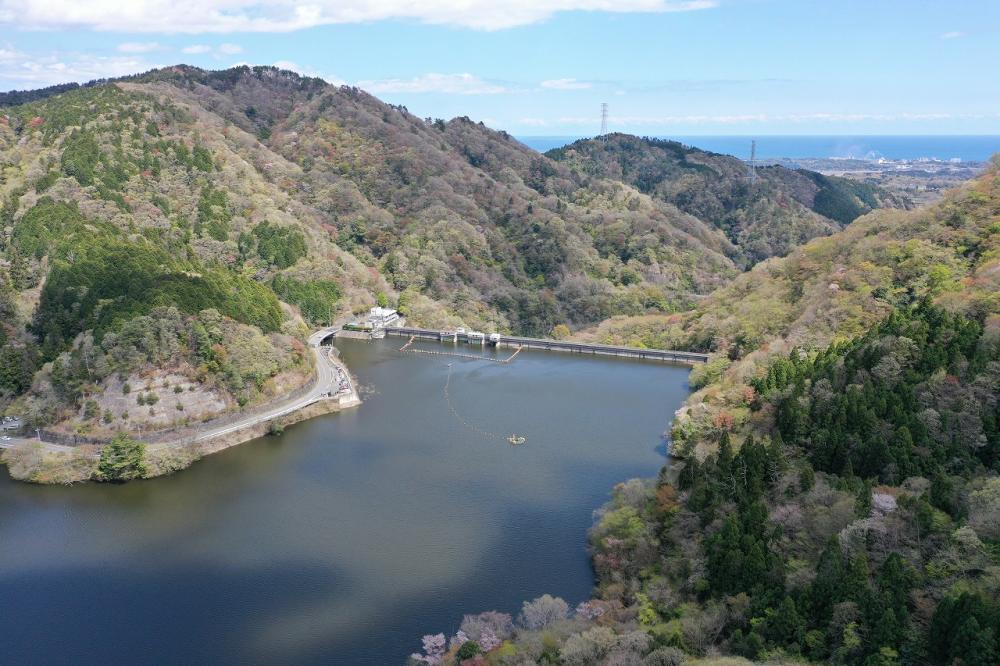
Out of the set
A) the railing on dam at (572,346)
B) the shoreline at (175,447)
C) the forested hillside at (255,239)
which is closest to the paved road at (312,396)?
the shoreline at (175,447)

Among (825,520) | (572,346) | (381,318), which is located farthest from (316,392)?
Answer: (825,520)

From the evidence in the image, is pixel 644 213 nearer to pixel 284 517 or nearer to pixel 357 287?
pixel 357 287

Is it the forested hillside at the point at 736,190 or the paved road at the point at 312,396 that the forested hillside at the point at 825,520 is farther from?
the forested hillside at the point at 736,190

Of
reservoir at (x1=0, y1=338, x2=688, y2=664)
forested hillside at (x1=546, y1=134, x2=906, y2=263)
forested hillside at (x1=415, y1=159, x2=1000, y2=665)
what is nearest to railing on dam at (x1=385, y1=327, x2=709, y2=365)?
reservoir at (x1=0, y1=338, x2=688, y2=664)

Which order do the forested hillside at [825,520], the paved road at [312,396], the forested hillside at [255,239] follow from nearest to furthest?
the forested hillside at [825,520] → the paved road at [312,396] → the forested hillside at [255,239]

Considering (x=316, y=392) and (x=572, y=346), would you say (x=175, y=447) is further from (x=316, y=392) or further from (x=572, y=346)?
(x=572, y=346)

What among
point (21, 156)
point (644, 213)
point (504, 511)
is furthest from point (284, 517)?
point (644, 213)

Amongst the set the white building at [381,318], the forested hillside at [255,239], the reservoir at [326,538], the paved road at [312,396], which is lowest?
the reservoir at [326,538]

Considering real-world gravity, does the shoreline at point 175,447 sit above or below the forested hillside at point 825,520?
below
